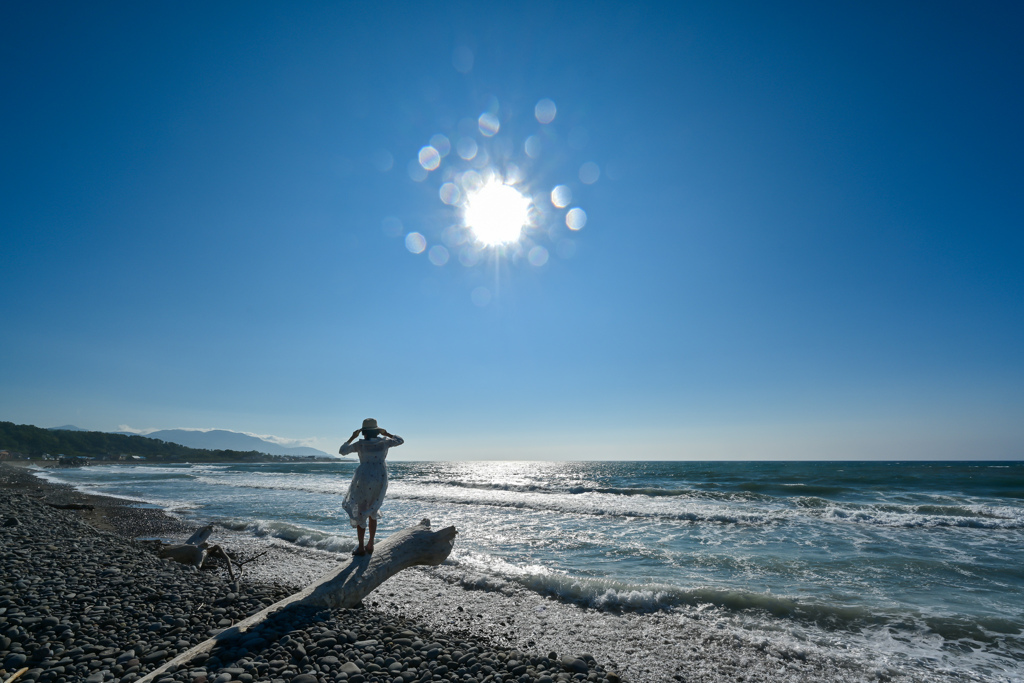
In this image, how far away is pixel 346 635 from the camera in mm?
4340

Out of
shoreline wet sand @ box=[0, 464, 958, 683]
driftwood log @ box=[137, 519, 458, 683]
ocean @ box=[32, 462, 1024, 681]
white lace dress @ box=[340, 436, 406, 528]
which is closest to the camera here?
shoreline wet sand @ box=[0, 464, 958, 683]

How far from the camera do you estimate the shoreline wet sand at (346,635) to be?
12.3 ft

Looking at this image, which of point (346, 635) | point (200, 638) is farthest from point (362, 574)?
point (200, 638)

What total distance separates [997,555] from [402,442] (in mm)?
14720

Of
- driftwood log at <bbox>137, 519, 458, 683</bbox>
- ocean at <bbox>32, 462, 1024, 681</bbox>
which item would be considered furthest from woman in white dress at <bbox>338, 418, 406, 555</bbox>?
ocean at <bbox>32, 462, 1024, 681</bbox>

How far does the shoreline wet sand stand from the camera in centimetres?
374

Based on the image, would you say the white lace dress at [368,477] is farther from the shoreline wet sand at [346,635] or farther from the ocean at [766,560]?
the ocean at [766,560]

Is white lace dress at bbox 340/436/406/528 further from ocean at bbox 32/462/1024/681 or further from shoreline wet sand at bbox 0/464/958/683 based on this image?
ocean at bbox 32/462/1024/681

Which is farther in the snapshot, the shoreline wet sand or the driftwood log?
the driftwood log

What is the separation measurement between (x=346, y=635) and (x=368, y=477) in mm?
2169

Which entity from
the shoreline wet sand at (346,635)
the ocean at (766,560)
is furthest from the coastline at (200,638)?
the ocean at (766,560)

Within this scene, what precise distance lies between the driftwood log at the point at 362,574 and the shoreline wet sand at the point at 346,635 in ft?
0.67

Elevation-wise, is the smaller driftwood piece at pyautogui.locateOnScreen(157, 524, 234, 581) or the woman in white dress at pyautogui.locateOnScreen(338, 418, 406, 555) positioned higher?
the woman in white dress at pyautogui.locateOnScreen(338, 418, 406, 555)

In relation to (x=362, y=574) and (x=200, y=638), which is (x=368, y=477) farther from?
(x=200, y=638)
